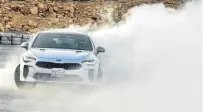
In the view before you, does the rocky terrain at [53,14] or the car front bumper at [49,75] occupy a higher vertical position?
the car front bumper at [49,75]

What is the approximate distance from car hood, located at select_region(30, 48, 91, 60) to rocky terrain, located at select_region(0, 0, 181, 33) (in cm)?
3070

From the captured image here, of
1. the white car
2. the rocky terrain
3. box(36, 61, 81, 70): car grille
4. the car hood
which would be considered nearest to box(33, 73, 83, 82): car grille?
the white car

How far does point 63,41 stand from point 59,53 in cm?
140

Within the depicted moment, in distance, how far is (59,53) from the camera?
46.1 ft

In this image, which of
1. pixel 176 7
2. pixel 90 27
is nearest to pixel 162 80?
pixel 90 27

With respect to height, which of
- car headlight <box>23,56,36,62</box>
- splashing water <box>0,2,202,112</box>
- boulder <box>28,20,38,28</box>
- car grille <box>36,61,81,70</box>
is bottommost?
boulder <box>28,20,38,28</box>

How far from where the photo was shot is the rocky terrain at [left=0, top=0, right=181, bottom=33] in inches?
1816

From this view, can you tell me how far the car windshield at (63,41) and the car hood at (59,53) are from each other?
502 mm

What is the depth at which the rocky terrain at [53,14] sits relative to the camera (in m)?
46.1

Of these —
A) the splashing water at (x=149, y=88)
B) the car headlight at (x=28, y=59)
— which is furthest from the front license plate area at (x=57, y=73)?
the car headlight at (x=28, y=59)

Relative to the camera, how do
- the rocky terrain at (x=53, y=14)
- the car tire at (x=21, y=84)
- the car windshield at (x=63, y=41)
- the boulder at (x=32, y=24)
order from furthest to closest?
the rocky terrain at (x=53, y=14) < the boulder at (x=32, y=24) < the car windshield at (x=63, y=41) < the car tire at (x=21, y=84)

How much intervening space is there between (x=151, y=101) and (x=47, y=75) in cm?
282

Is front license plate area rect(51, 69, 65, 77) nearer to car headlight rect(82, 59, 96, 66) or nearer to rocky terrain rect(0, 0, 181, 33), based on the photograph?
car headlight rect(82, 59, 96, 66)

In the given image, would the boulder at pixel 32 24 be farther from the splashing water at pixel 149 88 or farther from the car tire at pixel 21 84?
the car tire at pixel 21 84
